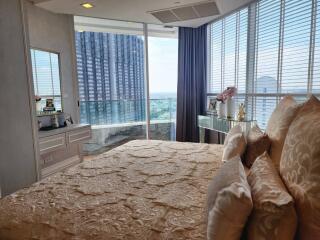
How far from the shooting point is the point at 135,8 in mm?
3346

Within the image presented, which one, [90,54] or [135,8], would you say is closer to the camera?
[135,8]

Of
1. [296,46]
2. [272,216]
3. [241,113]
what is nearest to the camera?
[272,216]

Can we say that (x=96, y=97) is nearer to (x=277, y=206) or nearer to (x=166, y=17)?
(x=166, y=17)

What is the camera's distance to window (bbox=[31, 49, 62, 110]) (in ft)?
10.6

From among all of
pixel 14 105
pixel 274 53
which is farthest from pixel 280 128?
pixel 14 105

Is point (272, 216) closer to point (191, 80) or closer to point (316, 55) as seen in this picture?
point (316, 55)

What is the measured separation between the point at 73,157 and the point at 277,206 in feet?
11.3

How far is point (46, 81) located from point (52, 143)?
1.02 m

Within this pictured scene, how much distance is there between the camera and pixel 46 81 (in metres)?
3.42

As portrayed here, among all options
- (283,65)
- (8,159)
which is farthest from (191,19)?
(8,159)

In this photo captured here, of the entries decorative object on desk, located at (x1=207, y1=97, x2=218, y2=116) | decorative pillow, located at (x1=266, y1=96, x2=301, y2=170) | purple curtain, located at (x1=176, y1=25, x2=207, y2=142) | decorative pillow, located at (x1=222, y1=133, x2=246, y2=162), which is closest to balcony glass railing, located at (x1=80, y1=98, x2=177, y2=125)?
purple curtain, located at (x1=176, y1=25, x2=207, y2=142)

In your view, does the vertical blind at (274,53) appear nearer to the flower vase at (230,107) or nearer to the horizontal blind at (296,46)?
the horizontal blind at (296,46)

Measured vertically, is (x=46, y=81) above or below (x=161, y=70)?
below

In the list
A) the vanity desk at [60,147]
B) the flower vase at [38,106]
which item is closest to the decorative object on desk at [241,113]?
the vanity desk at [60,147]
